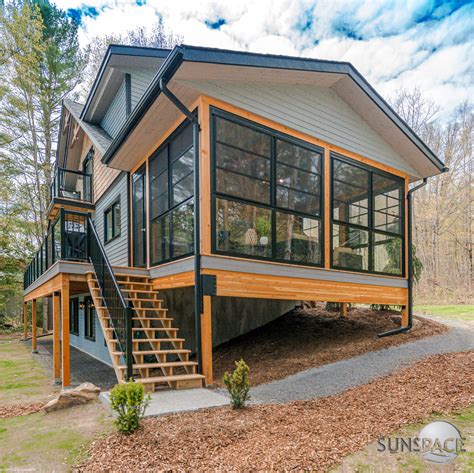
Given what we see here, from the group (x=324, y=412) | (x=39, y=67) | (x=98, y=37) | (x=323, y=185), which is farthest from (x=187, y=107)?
(x=98, y=37)

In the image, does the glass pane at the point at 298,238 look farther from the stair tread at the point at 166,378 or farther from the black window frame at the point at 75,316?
the black window frame at the point at 75,316

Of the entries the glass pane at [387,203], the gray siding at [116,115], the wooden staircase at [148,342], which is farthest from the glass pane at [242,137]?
the gray siding at [116,115]

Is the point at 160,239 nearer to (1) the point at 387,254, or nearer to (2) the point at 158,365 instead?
(2) the point at 158,365

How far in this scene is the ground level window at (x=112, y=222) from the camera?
10594 mm

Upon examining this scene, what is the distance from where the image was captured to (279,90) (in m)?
6.73

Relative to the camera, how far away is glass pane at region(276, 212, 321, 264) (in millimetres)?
6426

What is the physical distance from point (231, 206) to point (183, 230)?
1023 mm

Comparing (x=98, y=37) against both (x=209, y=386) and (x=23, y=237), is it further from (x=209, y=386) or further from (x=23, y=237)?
(x=209, y=386)

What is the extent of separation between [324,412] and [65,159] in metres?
15.6

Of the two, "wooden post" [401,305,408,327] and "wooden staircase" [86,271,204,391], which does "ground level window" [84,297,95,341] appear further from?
"wooden post" [401,305,408,327]

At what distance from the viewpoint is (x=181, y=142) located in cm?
657

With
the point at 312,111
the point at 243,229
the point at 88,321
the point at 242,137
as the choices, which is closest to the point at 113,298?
the point at 243,229

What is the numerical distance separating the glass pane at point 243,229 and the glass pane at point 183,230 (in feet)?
1.84

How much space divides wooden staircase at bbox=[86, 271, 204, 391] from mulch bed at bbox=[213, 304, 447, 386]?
0.63 m
